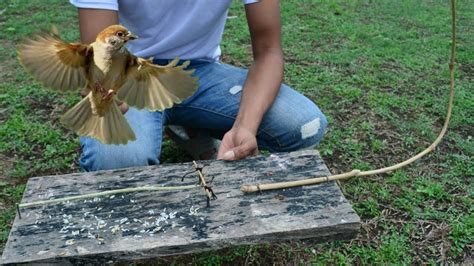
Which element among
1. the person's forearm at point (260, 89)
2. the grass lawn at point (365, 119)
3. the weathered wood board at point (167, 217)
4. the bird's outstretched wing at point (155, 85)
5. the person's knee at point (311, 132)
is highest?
the bird's outstretched wing at point (155, 85)

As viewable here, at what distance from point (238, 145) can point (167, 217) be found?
423 millimetres

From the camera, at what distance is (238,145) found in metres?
1.69

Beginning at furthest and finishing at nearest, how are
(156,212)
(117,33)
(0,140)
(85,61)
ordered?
1. (0,140)
2. (156,212)
3. (85,61)
4. (117,33)

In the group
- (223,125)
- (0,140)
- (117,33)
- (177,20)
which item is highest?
(117,33)

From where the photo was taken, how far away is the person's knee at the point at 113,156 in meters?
1.70

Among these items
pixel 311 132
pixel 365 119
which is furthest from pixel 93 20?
pixel 365 119

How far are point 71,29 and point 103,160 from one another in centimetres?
243

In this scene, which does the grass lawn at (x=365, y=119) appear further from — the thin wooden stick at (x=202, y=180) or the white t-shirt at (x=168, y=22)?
the white t-shirt at (x=168, y=22)

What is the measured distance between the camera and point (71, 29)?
3.87 metres

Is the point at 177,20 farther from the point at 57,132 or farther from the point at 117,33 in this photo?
the point at 57,132

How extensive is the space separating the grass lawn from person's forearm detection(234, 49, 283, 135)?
0.42m

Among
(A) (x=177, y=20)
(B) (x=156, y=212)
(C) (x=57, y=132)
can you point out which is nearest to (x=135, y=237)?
(B) (x=156, y=212)

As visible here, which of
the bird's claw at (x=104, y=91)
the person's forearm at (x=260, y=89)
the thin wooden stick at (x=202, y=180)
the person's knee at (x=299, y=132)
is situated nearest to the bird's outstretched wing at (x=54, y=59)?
the bird's claw at (x=104, y=91)

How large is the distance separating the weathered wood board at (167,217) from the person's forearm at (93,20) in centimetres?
44
